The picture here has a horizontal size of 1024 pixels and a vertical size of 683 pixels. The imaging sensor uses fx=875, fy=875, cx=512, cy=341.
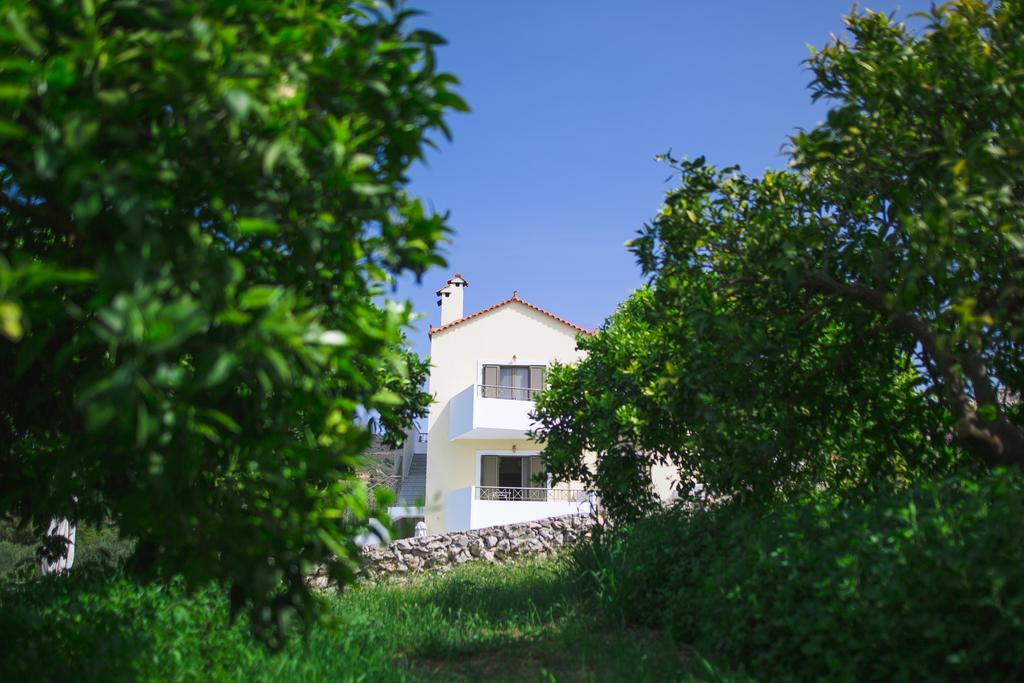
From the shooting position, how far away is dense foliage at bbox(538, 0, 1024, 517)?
6.09m

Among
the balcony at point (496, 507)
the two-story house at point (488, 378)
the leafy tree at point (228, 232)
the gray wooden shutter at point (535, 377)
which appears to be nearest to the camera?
the leafy tree at point (228, 232)

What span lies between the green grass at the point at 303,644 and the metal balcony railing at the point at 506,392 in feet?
66.9

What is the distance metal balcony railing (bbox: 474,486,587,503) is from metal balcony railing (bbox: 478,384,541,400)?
126 inches

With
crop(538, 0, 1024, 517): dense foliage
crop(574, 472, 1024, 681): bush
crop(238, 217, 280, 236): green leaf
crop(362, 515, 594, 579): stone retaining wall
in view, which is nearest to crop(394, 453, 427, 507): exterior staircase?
crop(362, 515, 594, 579): stone retaining wall

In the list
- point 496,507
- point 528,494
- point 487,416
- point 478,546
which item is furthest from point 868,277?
point 528,494

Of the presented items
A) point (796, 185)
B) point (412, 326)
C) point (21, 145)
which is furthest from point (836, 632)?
point (21, 145)

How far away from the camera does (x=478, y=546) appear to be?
16.3m

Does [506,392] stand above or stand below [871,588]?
above

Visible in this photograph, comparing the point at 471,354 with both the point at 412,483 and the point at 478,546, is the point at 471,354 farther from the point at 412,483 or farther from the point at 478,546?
the point at 478,546

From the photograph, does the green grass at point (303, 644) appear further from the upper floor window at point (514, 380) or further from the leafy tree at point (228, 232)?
the upper floor window at point (514, 380)

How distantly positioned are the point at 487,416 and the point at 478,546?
12144mm

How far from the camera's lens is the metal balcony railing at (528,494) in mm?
28109

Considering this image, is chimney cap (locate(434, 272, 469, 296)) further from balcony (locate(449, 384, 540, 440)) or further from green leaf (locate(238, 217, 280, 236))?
green leaf (locate(238, 217, 280, 236))

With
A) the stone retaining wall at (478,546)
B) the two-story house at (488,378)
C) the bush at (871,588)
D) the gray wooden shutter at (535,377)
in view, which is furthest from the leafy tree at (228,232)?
the gray wooden shutter at (535,377)
